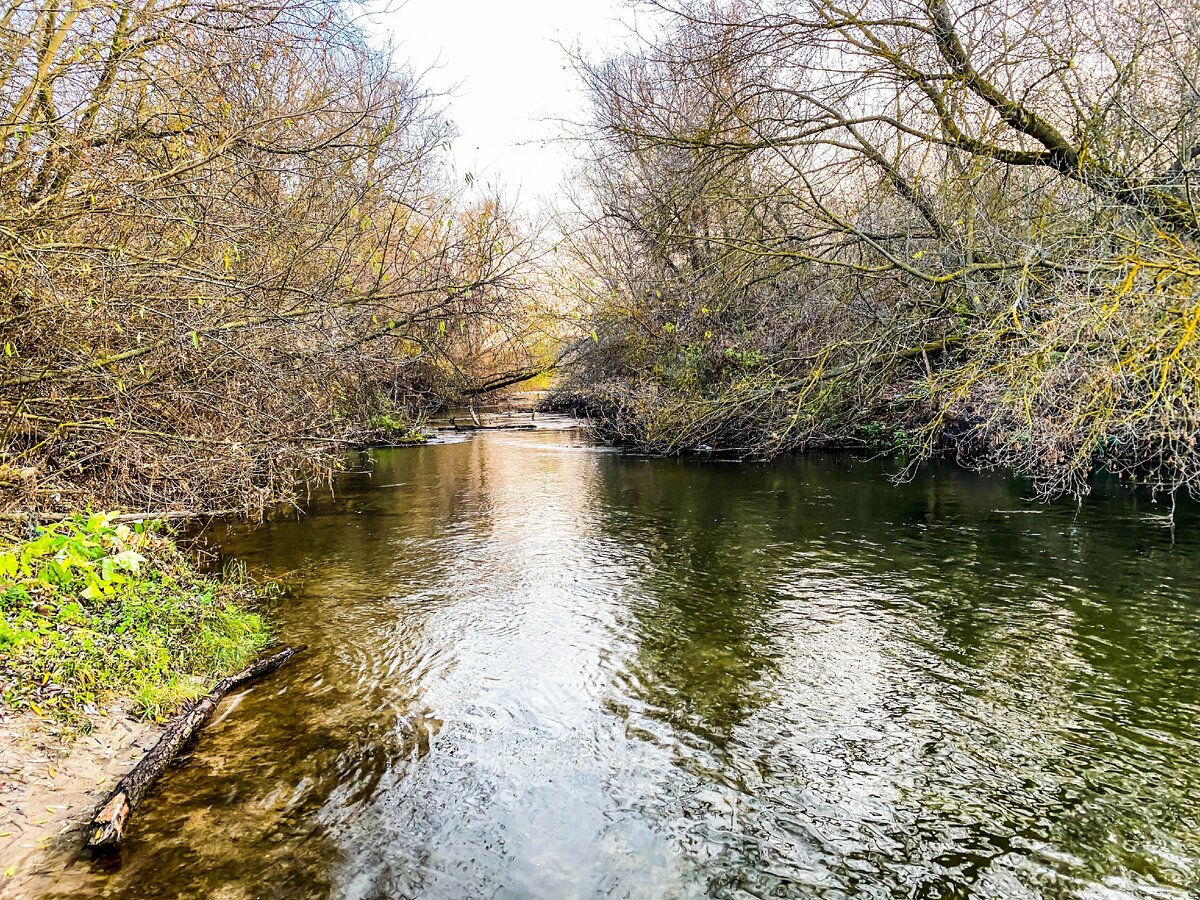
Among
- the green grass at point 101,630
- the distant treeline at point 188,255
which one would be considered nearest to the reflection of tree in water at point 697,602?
the green grass at point 101,630

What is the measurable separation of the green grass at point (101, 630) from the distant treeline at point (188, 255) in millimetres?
1344

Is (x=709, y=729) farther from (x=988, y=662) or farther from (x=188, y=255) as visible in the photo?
(x=188, y=255)

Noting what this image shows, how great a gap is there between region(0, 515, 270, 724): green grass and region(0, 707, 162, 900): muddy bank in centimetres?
18

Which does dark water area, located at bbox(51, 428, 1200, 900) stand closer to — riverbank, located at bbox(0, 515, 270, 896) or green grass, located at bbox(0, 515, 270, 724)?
riverbank, located at bbox(0, 515, 270, 896)

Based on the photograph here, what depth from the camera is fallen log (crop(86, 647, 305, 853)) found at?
12.7 feet

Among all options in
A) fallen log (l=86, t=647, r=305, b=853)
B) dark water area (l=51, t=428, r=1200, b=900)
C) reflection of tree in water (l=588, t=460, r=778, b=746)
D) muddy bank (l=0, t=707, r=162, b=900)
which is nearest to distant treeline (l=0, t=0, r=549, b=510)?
dark water area (l=51, t=428, r=1200, b=900)

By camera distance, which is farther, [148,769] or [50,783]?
[148,769]

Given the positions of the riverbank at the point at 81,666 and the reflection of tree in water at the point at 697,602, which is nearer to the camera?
the riverbank at the point at 81,666

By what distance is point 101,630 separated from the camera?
554cm

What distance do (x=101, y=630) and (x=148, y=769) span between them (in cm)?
159

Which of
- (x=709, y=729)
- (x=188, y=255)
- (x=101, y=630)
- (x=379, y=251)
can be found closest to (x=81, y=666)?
(x=101, y=630)

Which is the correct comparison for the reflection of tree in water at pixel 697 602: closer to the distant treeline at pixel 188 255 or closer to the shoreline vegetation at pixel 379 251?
the shoreline vegetation at pixel 379 251

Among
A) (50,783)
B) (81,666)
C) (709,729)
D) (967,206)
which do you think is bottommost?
(709,729)

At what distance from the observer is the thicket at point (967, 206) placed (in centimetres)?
727
